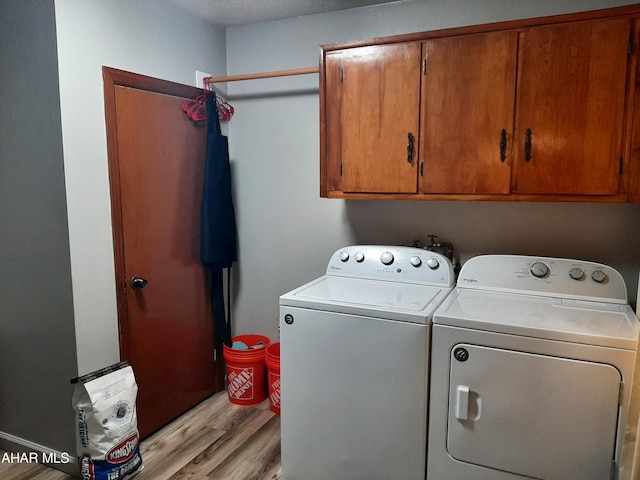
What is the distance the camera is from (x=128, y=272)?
2297 mm

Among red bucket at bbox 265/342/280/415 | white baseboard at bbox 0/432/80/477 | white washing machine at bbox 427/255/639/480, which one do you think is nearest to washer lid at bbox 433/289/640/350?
white washing machine at bbox 427/255/639/480

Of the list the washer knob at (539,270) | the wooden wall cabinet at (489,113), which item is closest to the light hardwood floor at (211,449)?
the wooden wall cabinet at (489,113)

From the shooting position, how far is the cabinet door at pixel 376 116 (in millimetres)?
2096

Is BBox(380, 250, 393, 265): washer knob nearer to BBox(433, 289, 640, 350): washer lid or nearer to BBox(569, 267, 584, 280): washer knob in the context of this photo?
BBox(433, 289, 640, 350): washer lid

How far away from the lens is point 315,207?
108 inches

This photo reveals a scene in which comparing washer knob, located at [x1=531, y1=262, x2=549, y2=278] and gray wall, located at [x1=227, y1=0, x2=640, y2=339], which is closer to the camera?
washer knob, located at [x1=531, y1=262, x2=549, y2=278]

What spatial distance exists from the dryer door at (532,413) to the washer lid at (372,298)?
0.77 ft

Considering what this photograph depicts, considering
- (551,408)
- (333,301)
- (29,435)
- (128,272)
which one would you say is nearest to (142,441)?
Result: (29,435)

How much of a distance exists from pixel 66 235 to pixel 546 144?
2078mm

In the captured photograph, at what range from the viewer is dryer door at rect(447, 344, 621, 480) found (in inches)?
61.6

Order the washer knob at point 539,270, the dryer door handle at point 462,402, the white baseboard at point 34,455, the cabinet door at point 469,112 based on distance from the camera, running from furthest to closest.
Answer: the white baseboard at point 34,455, the washer knob at point 539,270, the cabinet door at point 469,112, the dryer door handle at point 462,402

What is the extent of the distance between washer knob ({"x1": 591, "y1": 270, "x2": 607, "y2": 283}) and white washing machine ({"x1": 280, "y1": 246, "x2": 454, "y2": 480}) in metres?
0.59

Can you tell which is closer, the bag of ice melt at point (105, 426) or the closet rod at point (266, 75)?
the bag of ice melt at point (105, 426)

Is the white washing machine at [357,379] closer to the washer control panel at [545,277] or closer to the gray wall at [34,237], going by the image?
the washer control panel at [545,277]
